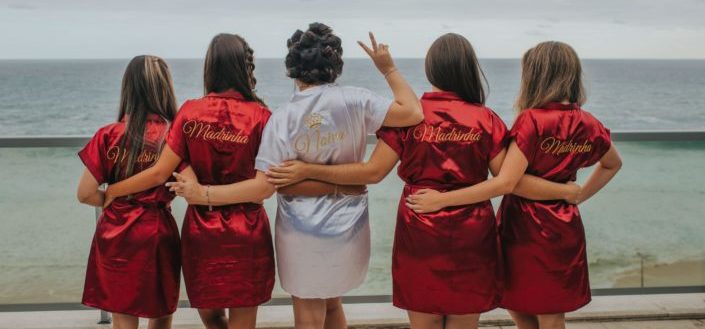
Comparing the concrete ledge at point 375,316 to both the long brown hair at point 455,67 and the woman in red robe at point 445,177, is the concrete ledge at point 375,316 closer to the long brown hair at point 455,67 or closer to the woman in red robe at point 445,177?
the woman in red robe at point 445,177

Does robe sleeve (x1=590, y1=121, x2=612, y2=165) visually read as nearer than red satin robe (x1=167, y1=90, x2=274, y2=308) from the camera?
No

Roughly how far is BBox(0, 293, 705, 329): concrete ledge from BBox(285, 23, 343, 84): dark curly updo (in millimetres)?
1643

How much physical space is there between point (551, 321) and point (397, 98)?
104 cm

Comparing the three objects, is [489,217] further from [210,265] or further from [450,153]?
[210,265]

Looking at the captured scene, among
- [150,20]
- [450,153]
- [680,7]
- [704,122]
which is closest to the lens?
[450,153]

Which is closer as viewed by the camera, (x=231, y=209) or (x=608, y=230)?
(x=231, y=209)

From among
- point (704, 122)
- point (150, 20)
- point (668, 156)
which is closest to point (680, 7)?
point (704, 122)

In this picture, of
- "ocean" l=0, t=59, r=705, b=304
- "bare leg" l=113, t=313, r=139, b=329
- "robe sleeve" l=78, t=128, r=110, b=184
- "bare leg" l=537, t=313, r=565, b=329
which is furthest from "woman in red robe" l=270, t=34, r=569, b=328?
"ocean" l=0, t=59, r=705, b=304

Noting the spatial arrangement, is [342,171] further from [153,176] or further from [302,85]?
[153,176]

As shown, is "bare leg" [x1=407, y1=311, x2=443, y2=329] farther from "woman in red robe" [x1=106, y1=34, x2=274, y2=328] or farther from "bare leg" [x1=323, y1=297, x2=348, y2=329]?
"woman in red robe" [x1=106, y1=34, x2=274, y2=328]

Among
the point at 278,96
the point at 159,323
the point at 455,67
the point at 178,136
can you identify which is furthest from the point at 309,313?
the point at 278,96

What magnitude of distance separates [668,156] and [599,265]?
0.70 metres

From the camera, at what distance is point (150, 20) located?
88.4 meters

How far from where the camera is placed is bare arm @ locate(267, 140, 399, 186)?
8.36 ft
